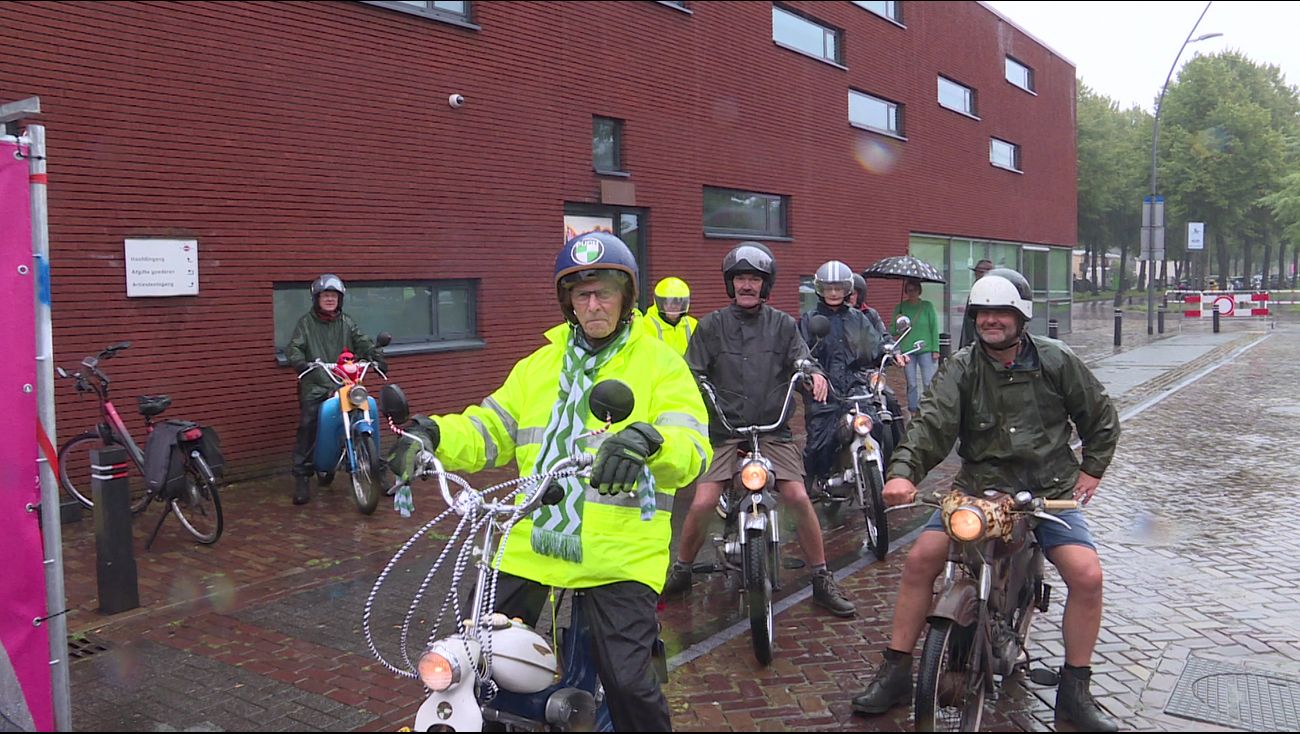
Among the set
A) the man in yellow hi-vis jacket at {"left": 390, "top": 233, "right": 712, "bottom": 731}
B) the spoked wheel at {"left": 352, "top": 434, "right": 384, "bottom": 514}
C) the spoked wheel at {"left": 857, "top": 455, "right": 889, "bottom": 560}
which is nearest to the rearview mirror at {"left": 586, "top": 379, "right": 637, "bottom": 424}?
the man in yellow hi-vis jacket at {"left": 390, "top": 233, "right": 712, "bottom": 731}

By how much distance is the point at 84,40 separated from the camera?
27.2 feet

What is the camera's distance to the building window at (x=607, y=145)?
13789mm

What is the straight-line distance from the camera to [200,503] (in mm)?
7211

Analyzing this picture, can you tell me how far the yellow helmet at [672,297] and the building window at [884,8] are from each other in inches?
576

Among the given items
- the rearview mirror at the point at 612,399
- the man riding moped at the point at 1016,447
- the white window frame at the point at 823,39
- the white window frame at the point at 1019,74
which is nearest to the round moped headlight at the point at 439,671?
the rearview mirror at the point at 612,399

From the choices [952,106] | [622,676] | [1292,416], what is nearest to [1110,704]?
[622,676]

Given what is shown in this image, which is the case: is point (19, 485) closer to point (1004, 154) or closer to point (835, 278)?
point (835, 278)

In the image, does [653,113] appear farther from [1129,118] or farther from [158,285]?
[1129,118]

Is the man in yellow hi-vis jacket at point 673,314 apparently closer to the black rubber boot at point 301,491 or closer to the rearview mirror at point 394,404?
the black rubber boot at point 301,491

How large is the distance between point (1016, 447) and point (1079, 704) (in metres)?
1.03

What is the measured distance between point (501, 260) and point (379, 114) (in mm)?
2291

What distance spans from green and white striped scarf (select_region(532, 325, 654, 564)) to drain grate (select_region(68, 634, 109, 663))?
10.6 feet

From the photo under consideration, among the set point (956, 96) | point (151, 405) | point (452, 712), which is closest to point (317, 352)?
point (151, 405)

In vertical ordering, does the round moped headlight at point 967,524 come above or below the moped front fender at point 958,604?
above
